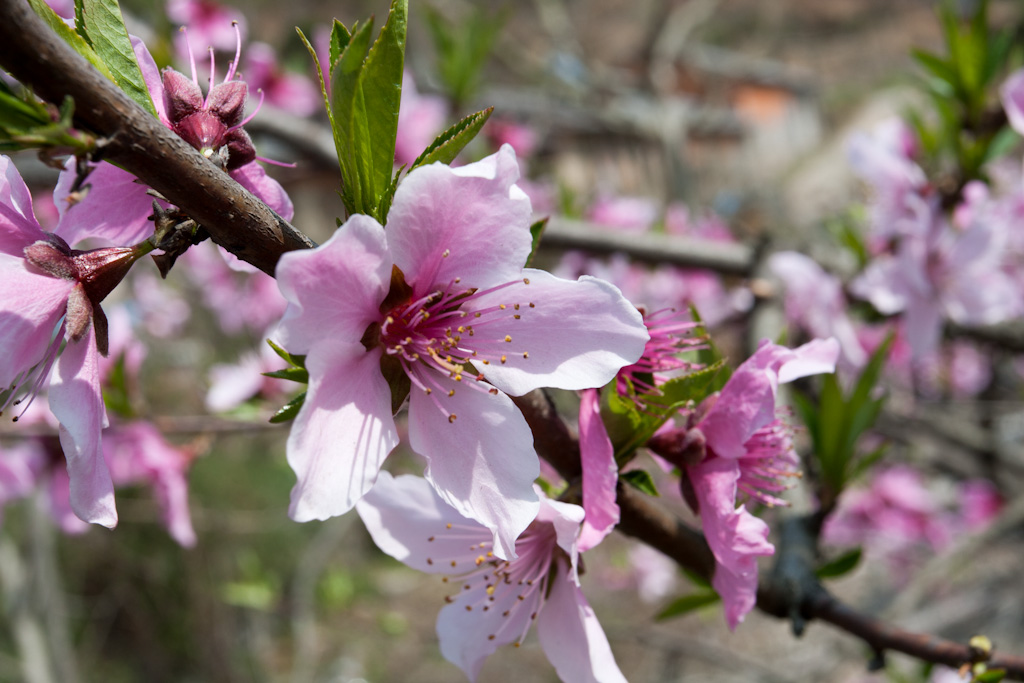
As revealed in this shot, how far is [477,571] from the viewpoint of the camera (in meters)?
0.76

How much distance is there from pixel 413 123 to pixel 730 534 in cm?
202

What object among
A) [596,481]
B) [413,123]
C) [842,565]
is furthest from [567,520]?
[413,123]

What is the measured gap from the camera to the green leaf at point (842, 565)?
948 millimetres

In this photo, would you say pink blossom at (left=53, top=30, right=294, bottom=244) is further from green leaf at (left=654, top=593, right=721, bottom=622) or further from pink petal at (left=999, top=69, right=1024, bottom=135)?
pink petal at (left=999, top=69, right=1024, bottom=135)

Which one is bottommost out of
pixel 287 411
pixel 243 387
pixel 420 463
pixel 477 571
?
pixel 243 387

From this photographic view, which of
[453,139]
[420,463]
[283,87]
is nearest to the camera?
[453,139]

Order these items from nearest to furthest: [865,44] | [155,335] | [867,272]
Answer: [867,272] < [155,335] < [865,44]

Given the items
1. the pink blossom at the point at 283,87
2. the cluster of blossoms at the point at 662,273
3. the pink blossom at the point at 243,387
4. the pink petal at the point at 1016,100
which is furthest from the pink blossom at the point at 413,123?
the pink petal at the point at 1016,100

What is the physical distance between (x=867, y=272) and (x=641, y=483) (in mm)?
1217

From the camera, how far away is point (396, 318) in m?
0.59

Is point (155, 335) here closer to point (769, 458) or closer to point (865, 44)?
point (769, 458)

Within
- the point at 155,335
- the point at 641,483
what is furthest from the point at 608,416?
the point at 155,335

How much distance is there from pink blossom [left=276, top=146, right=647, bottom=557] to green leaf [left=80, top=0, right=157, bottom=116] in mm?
222

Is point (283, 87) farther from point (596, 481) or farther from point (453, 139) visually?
point (596, 481)
